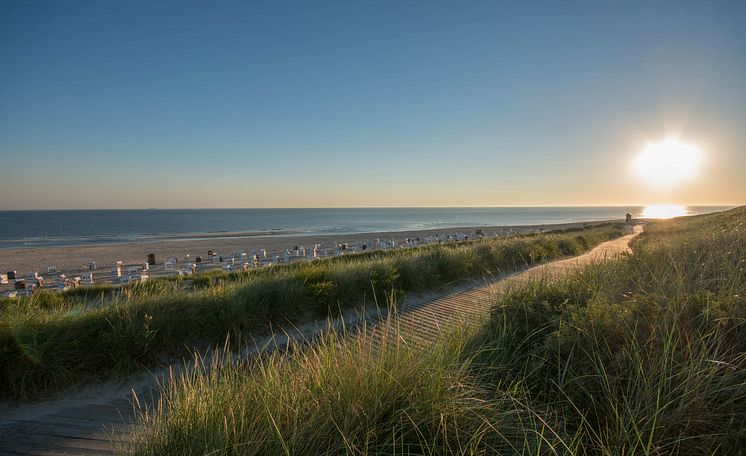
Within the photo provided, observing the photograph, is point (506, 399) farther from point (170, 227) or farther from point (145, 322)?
point (170, 227)

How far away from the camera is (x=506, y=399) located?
278 cm

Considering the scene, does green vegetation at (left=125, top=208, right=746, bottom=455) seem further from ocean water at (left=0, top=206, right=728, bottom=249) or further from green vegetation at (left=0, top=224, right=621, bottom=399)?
ocean water at (left=0, top=206, right=728, bottom=249)

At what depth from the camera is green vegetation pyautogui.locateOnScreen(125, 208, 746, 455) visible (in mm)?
2271

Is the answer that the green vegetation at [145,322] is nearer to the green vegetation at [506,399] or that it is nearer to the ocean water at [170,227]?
the green vegetation at [506,399]

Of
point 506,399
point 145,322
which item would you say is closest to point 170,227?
point 145,322

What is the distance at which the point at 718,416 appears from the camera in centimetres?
242

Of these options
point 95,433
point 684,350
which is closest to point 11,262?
point 95,433

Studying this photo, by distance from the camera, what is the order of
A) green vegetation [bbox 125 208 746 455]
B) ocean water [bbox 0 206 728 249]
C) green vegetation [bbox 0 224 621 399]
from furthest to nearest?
ocean water [bbox 0 206 728 249], green vegetation [bbox 0 224 621 399], green vegetation [bbox 125 208 746 455]

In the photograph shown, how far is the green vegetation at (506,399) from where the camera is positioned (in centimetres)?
227

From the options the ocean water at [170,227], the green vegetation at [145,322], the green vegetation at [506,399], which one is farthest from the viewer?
the ocean water at [170,227]

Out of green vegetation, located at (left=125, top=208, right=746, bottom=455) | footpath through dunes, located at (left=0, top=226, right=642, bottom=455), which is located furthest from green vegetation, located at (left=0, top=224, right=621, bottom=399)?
green vegetation, located at (left=125, top=208, right=746, bottom=455)

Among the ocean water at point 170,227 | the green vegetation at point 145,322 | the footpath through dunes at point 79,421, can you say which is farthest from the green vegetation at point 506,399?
the ocean water at point 170,227

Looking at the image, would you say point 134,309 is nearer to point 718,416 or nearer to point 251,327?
point 251,327

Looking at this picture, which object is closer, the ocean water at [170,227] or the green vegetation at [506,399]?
the green vegetation at [506,399]
